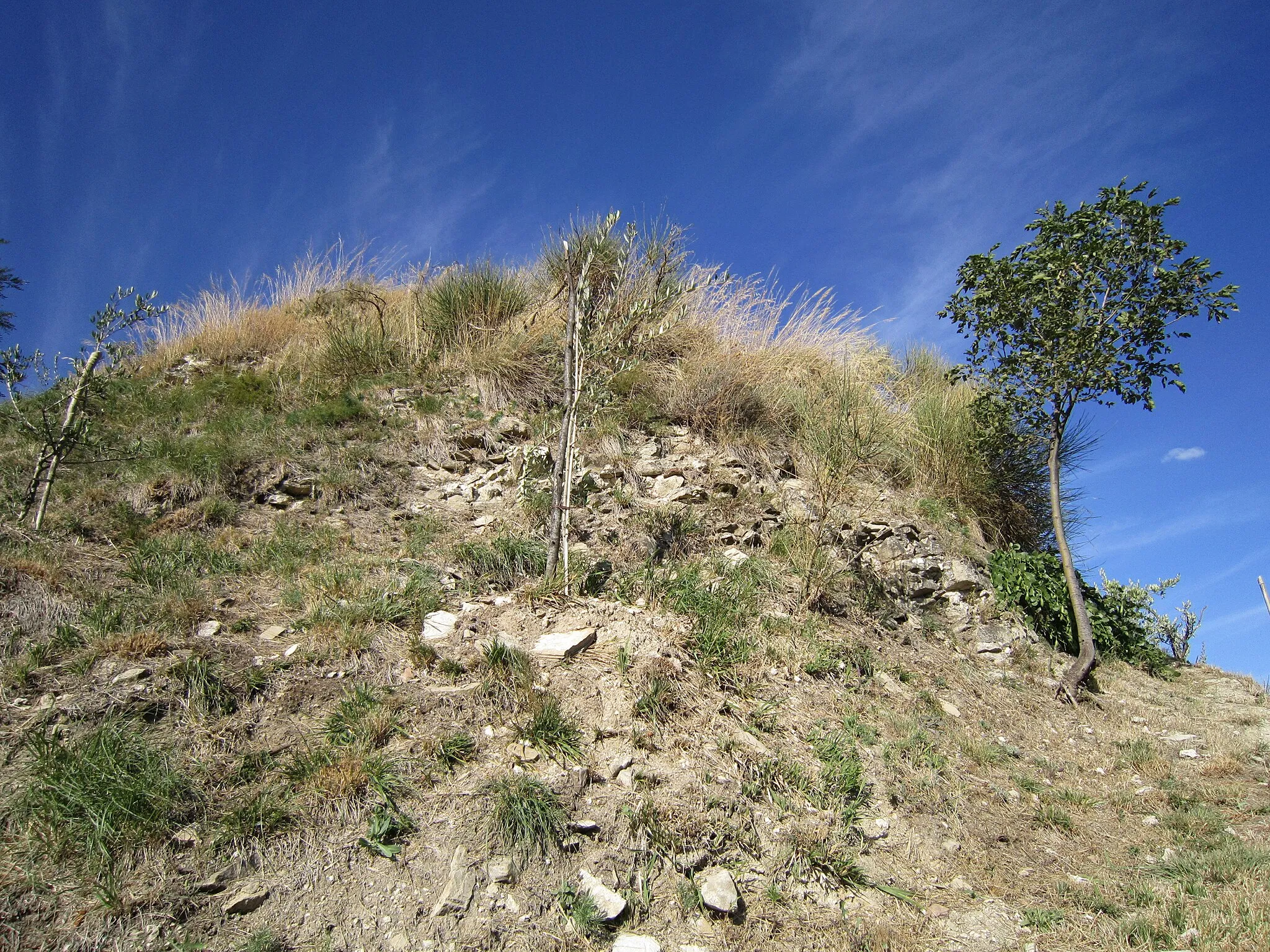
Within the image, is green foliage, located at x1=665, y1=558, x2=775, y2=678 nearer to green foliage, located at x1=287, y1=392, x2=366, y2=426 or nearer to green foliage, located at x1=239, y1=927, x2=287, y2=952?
green foliage, located at x1=239, y1=927, x2=287, y2=952

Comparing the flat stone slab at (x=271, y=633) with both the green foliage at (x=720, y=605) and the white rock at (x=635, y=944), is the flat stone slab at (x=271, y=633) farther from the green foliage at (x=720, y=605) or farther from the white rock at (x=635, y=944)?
the white rock at (x=635, y=944)

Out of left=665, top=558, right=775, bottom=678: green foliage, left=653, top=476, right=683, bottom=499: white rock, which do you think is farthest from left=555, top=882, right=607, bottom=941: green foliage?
left=653, top=476, right=683, bottom=499: white rock

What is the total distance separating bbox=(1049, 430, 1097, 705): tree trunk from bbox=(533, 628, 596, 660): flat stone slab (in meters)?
4.43

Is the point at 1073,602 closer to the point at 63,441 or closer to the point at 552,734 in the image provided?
the point at 552,734

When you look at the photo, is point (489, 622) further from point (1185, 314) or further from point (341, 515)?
point (1185, 314)

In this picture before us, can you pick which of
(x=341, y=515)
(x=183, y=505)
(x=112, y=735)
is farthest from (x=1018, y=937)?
(x=183, y=505)

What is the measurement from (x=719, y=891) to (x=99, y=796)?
265cm

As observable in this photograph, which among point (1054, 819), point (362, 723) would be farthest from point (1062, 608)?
point (362, 723)

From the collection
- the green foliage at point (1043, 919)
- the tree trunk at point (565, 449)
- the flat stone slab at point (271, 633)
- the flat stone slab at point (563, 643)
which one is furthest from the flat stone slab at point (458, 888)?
the green foliage at point (1043, 919)

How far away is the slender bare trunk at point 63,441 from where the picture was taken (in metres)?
5.20

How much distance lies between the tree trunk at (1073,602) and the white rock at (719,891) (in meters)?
4.43

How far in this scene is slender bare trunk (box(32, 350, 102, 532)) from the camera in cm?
520

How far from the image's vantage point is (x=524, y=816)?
3.15 meters

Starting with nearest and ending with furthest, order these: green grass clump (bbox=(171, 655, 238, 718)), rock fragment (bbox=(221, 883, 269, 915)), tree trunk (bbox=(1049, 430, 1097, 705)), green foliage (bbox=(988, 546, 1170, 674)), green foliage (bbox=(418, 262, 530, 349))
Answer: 1. rock fragment (bbox=(221, 883, 269, 915))
2. green grass clump (bbox=(171, 655, 238, 718))
3. tree trunk (bbox=(1049, 430, 1097, 705))
4. green foliage (bbox=(988, 546, 1170, 674))
5. green foliage (bbox=(418, 262, 530, 349))
